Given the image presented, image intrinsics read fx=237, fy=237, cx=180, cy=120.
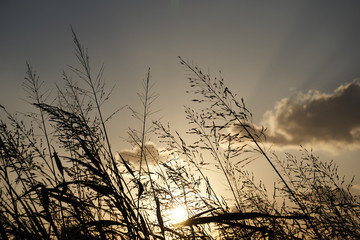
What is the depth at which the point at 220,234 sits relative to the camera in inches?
75.1

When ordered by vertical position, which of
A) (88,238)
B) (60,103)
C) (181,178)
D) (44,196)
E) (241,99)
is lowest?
(88,238)

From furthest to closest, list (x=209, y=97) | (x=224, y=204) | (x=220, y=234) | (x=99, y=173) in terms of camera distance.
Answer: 1. (x=209, y=97)
2. (x=224, y=204)
3. (x=220, y=234)
4. (x=99, y=173)

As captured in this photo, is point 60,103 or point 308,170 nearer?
point 60,103

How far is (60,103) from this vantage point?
2.71 metres

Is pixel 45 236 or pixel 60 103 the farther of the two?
pixel 60 103

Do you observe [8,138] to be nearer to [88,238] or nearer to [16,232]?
[16,232]

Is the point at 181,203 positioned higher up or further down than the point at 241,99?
further down

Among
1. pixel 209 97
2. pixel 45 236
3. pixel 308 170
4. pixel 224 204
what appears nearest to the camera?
pixel 45 236

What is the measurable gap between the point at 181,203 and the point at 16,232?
48.2 inches

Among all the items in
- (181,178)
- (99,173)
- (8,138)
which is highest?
(8,138)

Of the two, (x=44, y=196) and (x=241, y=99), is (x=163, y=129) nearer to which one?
(x=241, y=99)

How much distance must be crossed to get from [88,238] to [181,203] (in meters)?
1.04

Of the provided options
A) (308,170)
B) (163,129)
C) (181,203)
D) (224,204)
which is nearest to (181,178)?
(181,203)

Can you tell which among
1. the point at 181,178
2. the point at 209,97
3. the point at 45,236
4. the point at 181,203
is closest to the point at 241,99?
the point at 209,97
